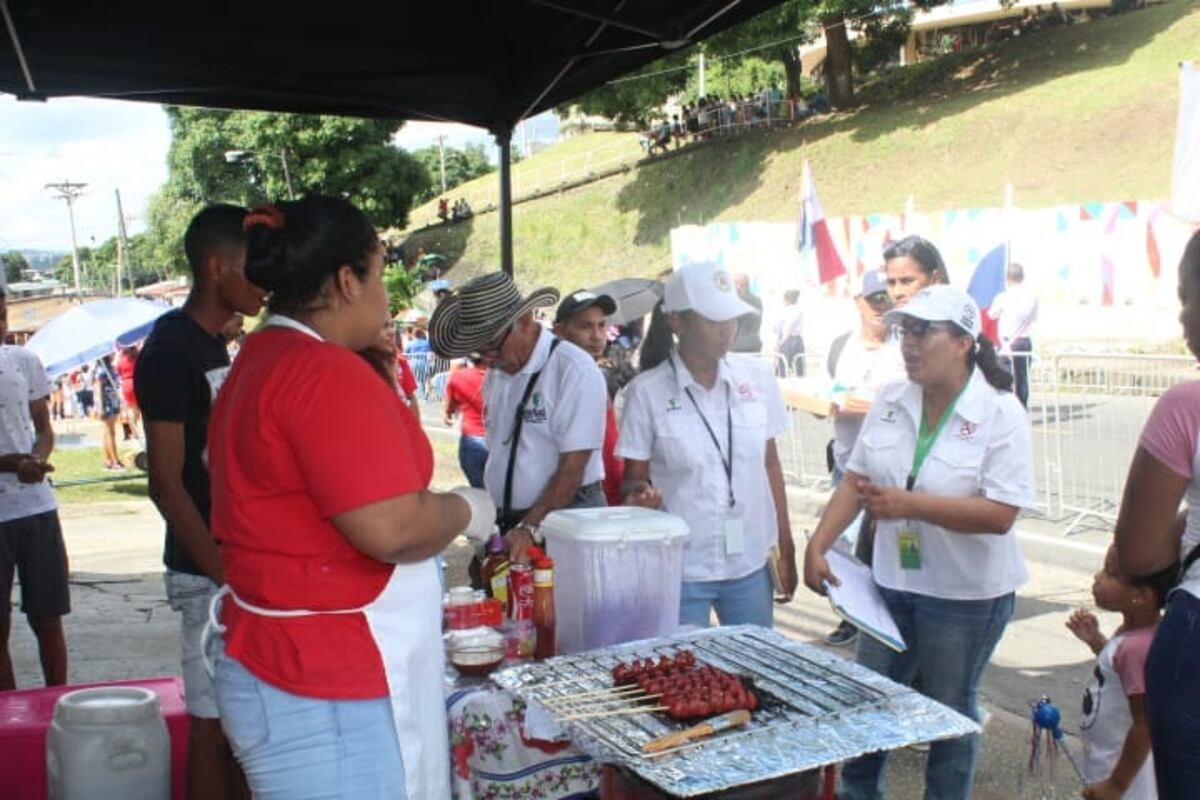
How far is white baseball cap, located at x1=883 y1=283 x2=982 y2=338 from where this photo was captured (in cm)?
311

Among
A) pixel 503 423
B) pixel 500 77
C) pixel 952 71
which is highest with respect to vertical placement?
pixel 952 71

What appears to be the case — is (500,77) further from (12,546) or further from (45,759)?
(45,759)

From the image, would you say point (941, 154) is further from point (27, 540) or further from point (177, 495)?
point (177, 495)

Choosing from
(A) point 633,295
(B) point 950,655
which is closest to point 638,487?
(B) point 950,655

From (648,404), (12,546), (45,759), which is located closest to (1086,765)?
(648,404)

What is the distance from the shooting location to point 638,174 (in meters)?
41.1

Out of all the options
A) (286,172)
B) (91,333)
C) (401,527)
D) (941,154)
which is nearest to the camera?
(401,527)

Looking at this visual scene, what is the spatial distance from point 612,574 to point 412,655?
940 mm

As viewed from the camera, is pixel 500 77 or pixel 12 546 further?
pixel 500 77

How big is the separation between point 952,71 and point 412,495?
38.6m

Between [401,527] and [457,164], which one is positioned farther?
[457,164]

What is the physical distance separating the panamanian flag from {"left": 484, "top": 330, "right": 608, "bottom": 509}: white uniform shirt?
16.0 ft

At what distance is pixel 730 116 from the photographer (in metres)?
40.7

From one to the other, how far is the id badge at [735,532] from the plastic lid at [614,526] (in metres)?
0.54
